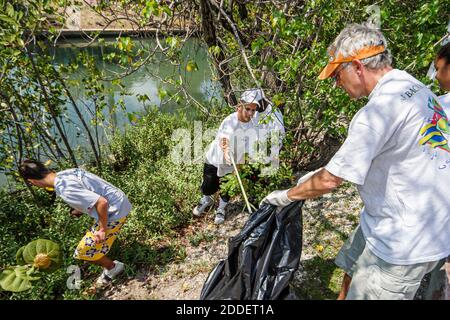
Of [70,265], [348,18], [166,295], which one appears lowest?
[166,295]

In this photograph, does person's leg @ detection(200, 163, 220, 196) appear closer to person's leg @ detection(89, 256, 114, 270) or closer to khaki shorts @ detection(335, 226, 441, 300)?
person's leg @ detection(89, 256, 114, 270)

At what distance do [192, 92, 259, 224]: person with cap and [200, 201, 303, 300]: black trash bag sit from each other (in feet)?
3.85

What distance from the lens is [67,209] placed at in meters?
3.59

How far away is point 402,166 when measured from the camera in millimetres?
1466

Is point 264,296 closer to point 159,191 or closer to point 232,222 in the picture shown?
point 232,222

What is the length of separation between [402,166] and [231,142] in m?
2.05

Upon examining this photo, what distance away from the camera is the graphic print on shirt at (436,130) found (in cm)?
142

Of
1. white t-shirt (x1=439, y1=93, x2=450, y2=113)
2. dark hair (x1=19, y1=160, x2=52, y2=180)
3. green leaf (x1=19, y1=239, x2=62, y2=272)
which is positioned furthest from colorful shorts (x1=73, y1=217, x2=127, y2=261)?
white t-shirt (x1=439, y1=93, x2=450, y2=113)

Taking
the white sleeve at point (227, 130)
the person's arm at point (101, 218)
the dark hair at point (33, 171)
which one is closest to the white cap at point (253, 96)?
the white sleeve at point (227, 130)

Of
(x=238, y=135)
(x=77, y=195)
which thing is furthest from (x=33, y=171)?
(x=238, y=135)

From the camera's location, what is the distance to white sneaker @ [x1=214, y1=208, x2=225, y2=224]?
3.63 m

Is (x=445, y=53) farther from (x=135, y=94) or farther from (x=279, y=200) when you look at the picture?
(x=135, y=94)
